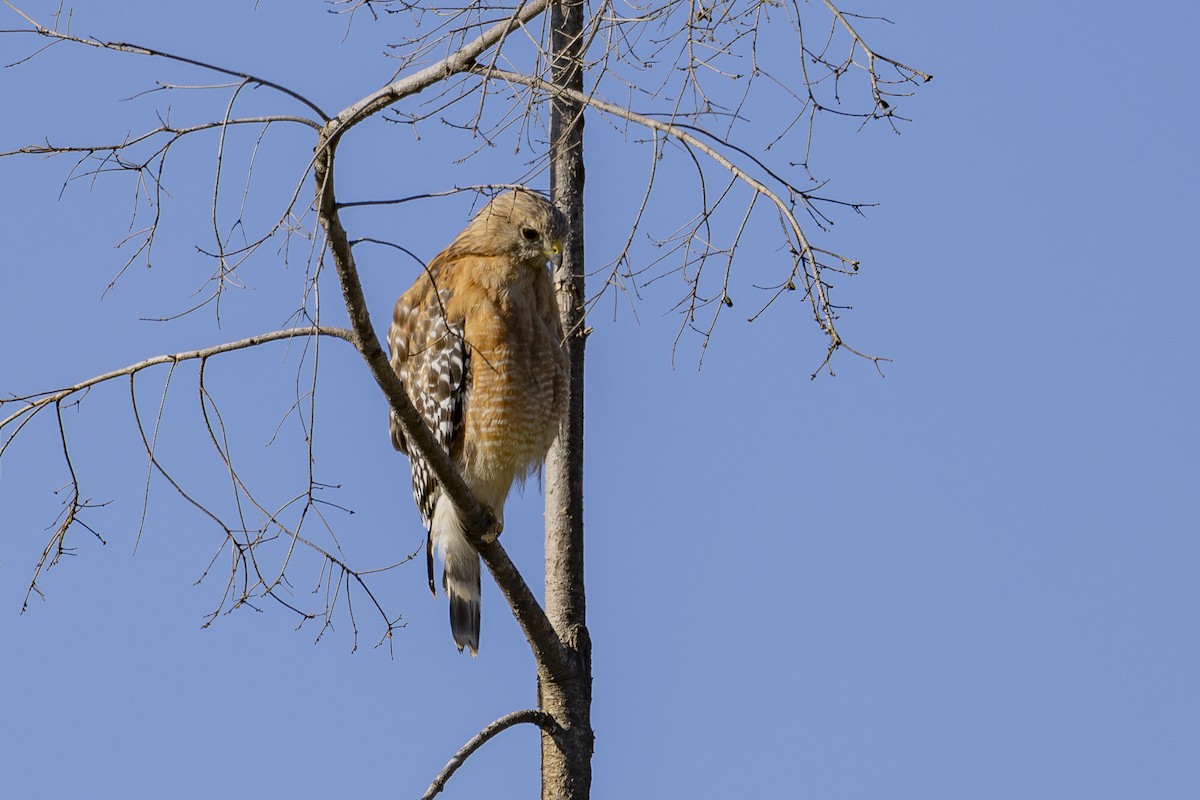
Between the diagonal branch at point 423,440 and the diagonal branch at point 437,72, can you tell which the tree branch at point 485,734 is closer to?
the diagonal branch at point 423,440

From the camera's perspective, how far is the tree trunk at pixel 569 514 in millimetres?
5941

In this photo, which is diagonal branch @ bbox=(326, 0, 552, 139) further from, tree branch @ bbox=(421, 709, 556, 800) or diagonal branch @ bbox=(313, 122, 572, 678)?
tree branch @ bbox=(421, 709, 556, 800)

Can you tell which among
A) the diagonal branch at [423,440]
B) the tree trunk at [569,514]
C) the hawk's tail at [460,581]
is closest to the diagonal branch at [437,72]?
the diagonal branch at [423,440]

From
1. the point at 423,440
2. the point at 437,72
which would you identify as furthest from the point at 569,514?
the point at 437,72

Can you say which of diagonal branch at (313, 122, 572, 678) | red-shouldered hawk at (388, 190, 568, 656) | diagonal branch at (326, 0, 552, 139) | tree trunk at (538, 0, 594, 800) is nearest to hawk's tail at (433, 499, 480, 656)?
red-shouldered hawk at (388, 190, 568, 656)

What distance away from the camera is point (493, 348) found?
655cm

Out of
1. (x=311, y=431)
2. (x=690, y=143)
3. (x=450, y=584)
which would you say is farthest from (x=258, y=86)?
(x=450, y=584)

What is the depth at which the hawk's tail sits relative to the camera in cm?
702

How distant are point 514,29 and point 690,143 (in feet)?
2.25

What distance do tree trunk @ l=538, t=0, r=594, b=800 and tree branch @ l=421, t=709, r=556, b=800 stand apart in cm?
10

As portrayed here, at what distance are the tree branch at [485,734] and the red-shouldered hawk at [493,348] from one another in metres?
1.17

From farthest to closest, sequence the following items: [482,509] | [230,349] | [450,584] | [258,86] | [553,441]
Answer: [450,584] → [553,441] → [482,509] → [230,349] → [258,86]

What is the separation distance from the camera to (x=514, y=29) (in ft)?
15.5

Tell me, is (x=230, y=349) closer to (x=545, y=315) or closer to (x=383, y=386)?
(x=383, y=386)
